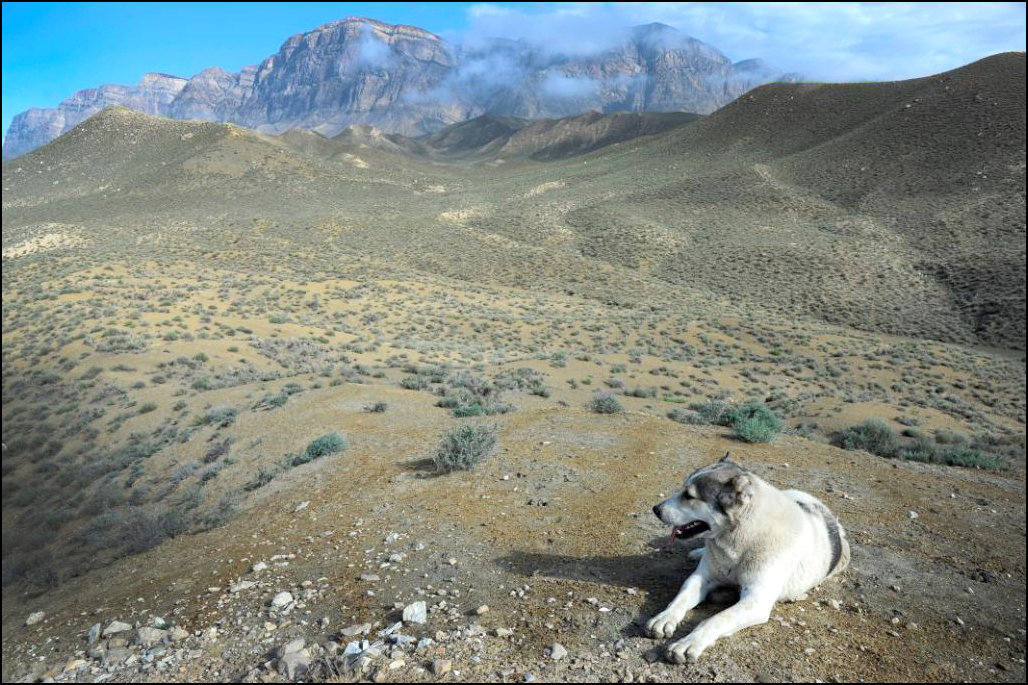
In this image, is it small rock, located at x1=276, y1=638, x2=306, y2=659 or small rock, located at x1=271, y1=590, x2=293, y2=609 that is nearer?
small rock, located at x1=276, y1=638, x2=306, y2=659

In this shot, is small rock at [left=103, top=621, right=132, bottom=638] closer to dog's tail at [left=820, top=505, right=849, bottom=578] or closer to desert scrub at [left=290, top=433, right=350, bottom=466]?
desert scrub at [left=290, top=433, right=350, bottom=466]

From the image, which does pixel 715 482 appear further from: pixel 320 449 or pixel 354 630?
pixel 320 449

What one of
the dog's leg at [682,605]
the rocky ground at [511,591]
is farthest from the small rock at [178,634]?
the dog's leg at [682,605]

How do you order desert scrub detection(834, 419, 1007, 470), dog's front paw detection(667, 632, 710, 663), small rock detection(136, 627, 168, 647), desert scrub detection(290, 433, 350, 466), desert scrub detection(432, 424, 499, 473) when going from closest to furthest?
1. dog's front paw detection(667, 632, 710, 663)
2. small rock detection(136, 627, 168, 647)
3. desert scrub detection(432, 424, 499, 473)
4. desert scrub detection(290, 433, 350, 466)
5. desert scrub detection(834, 419, 1007, 470)

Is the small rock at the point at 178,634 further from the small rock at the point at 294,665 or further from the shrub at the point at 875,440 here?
the shrub at the point at 875,440

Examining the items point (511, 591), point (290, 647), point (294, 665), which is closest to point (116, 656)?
point (290, 647)

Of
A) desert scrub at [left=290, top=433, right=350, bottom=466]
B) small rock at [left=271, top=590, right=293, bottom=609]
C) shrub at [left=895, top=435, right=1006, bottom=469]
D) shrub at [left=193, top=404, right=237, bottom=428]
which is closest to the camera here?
small rock at [left=271, top=590, right=293, bottom=609]

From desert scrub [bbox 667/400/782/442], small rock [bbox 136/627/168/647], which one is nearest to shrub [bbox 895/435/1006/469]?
desert scrub [bbox 667/400/782/442]

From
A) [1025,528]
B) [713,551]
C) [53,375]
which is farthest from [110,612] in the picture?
[53,375]
